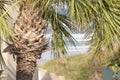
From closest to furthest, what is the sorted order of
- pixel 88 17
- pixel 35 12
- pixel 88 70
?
1. pixel 88 17
2. pixel 35 12
3. pixel 88 70

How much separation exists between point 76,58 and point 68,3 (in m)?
21.0

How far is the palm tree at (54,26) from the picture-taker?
19.5 ft

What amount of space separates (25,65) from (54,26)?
1.00m

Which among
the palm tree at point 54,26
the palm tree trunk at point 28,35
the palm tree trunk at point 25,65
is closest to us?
the palm tree at point 54,26

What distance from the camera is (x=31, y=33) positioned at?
267 inches

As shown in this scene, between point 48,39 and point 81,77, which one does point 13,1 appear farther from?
point 81,77

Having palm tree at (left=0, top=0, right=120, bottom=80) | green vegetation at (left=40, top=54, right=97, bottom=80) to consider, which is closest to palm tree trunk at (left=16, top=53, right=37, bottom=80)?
palm tree at (left=0, top=0, right=120, bottom=80)

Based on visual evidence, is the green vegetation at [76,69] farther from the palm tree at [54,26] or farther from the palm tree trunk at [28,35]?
the palm tree trunk at [28,35]

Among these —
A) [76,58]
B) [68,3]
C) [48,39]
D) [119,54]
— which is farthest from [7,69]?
[76,58]

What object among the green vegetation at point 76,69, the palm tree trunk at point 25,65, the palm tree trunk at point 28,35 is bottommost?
the green vegetation at point 76,69

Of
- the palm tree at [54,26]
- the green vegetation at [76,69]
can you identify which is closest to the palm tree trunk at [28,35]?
the palm tree at [54,26]

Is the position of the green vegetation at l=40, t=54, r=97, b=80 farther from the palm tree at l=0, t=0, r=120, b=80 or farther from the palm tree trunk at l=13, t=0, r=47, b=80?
the palm tree trunk at l=13, t=0, r=47, b=80

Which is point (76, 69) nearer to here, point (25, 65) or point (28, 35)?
point (25, 65)

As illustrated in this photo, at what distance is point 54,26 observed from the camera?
24.4ft
